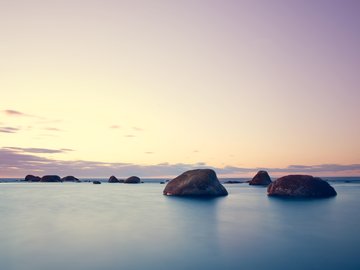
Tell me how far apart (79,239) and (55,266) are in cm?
336

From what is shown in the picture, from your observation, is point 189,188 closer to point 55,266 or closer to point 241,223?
point 241,223

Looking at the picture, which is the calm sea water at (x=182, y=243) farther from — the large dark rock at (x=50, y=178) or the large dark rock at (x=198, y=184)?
the large dark rock at (x=50, y=178)

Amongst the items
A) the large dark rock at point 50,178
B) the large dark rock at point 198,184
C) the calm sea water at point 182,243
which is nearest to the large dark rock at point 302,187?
the large dark rock at point 198,184

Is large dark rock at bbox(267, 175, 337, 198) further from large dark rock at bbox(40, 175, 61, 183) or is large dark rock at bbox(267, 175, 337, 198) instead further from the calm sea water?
large dark rock at bbox(40, 175, 61, 183)

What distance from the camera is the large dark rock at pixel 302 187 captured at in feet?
94.0

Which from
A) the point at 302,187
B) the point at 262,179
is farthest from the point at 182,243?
the point at 262,179

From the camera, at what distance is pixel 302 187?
28.7 m

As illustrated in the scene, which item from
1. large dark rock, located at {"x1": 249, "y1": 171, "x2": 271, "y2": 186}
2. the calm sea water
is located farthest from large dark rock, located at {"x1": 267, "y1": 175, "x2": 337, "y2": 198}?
large dark rock, located at {"x1": 249, "y1": 171, "x2": 271, "y2": 186}

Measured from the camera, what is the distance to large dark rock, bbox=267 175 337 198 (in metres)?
28.7

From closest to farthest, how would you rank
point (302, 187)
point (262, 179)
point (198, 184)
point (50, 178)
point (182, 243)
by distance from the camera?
point (182, 243), point (302, 187), point (198, 184), point (262, 179), point (50, 178)

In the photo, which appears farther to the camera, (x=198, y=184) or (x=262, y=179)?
(x=262, y=179)

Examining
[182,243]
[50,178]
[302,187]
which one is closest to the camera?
[182,243]

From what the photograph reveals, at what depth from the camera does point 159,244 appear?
33.3 feet

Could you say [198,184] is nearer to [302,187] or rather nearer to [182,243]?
[302,187]
